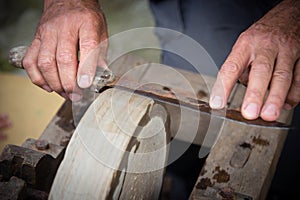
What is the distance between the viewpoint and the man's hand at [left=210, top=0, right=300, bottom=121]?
1.07 metres

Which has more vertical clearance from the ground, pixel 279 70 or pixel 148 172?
pixel 279 70

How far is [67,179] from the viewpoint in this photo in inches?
37.7

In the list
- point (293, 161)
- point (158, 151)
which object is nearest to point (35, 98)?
point (293, 161)

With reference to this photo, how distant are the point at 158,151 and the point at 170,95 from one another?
150mm

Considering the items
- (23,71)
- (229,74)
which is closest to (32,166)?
(229,74)

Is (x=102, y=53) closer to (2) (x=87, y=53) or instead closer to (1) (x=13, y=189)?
(2) (x=87, y=53)

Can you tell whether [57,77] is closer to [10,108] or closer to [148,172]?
[148,172]

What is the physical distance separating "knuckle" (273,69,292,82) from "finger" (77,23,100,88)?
46cm

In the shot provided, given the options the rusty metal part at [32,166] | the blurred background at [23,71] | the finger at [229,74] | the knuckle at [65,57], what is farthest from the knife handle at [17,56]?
the blurred background at [23,71]

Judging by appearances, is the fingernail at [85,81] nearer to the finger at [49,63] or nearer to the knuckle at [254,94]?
the finger at [49,63]

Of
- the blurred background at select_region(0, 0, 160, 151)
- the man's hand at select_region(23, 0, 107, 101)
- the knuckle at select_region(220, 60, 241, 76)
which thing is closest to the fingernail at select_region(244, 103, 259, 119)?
the knuckle at select_region(220, 60, 241, 76)

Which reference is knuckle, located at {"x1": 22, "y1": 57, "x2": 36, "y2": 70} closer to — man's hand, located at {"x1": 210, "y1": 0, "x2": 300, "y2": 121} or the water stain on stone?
man's hand, located at {"x1": 210, "y1": 0, "x2": 300, "y2": 121}

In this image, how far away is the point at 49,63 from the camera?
1.19 metres

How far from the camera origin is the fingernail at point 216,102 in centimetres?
105
